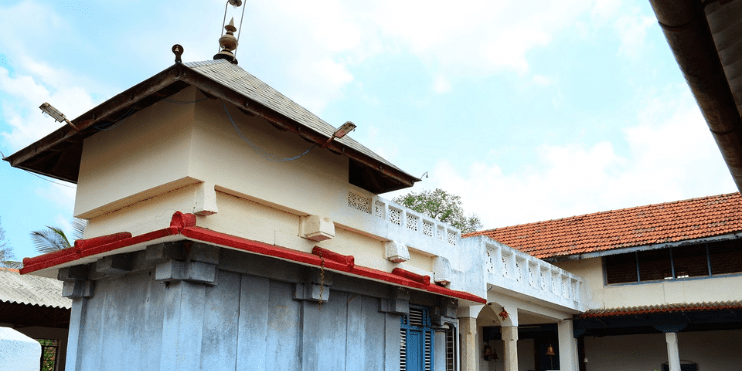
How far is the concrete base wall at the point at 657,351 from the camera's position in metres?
15.7

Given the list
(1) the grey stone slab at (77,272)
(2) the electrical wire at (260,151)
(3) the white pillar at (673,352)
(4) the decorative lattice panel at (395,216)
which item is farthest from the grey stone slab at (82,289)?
(3) the white pillar at (673,352)

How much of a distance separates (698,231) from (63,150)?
1391cm

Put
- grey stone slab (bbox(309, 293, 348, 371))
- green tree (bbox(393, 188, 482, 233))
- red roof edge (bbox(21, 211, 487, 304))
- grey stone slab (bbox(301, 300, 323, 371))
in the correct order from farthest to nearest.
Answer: green tree (bbox(393, 188, 482, 233))
grey stone slab (bbox(309, 293, 348, 371))
grey stone slab (bbox(301, 300, 323, 371))
red roof edge (bbox(21, 211, 487, 304))

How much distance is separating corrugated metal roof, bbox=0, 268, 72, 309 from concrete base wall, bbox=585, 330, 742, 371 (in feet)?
46.6

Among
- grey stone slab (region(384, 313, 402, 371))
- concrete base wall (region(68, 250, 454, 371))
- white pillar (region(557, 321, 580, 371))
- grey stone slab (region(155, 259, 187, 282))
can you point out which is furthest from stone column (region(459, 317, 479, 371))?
grey stone slab (region(155, 259, 187, 282))

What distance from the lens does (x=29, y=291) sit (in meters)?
13.6

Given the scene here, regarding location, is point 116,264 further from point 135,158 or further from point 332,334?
point 332,334

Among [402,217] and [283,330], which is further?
[402,217]

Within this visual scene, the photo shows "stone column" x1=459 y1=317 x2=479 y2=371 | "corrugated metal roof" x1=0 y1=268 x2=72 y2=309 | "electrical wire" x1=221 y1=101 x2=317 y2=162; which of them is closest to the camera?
"electrical wire" x1=221 y1=101 x2=317 y2=162

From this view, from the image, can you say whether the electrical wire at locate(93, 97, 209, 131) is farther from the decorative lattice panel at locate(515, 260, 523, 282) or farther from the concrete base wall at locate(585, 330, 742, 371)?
the concrete base wall at locate(585, 330, 742, 371)

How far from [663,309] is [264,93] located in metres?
11.3

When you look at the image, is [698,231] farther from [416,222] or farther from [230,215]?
[230,215]

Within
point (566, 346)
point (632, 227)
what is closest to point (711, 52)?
point (566, 346)

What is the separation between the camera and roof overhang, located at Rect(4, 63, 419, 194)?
22.3ft
